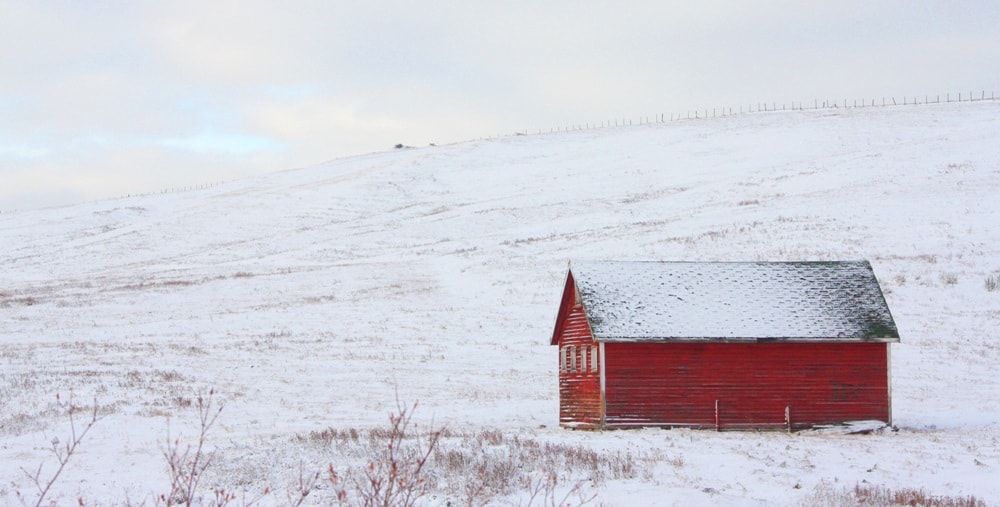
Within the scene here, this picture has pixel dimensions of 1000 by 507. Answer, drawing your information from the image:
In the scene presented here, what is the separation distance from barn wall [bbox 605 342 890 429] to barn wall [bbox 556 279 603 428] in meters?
0.81

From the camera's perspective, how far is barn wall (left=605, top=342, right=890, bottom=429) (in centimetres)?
2569

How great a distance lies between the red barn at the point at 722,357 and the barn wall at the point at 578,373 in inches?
Result: 1.9

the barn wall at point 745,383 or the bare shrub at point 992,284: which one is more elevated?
the bare shrub at point 992,284

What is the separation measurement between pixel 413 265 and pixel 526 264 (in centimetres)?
652

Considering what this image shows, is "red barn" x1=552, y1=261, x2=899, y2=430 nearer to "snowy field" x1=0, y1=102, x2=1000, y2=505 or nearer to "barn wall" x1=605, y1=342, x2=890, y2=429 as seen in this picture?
"barn wall" x1=605, y1=342, x2=890, y2=429

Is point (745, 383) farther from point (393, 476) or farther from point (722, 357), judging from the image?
point (393, 476)

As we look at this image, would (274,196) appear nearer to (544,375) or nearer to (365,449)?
(544,375)

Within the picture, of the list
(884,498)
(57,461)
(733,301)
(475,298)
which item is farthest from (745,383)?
(475,298)

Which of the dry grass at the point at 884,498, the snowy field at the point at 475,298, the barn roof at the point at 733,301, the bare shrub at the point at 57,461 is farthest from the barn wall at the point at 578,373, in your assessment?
the bare shrub at the point at 57,461

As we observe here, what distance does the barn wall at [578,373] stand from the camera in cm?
2633

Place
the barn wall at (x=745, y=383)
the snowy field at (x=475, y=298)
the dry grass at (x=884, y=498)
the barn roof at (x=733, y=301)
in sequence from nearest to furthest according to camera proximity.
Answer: the dry grass at (x=884, y=498)
the snowy field at (x=475, y=298)
the barn wall at (x=745, y=383)
the barn roof at (x=733, y=301)

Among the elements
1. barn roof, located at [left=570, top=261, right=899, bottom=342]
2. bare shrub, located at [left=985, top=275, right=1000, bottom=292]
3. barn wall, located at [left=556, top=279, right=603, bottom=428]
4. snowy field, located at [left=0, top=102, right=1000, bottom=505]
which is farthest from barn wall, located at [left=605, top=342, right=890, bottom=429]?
bare shrub, located at [left=985, top=275, right=1000, bottom=292]

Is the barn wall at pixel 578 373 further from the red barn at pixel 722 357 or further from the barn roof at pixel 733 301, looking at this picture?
the barn roof at pixel 733 301

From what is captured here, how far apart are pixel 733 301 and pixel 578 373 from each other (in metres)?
4.29
